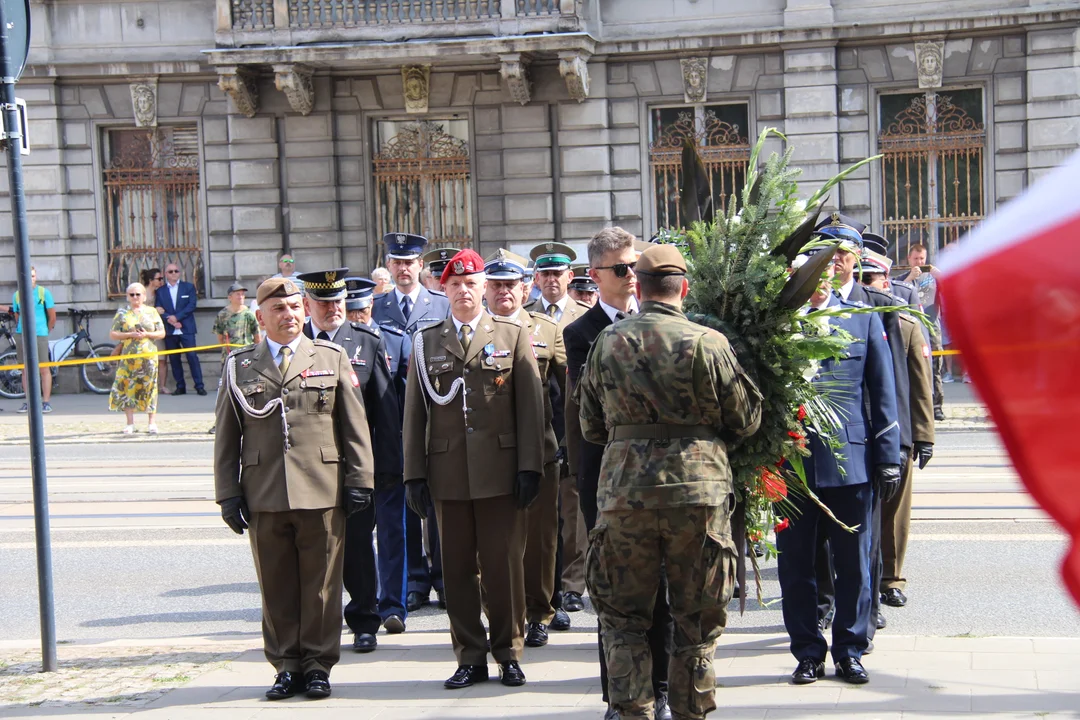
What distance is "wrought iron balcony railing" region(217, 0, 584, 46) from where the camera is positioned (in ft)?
72.0

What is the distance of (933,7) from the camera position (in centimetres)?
2114

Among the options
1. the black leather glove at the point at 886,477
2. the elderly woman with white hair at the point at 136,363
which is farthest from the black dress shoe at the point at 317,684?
the elderly woman with white hair at the point at 136,363

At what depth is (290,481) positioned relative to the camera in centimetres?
638

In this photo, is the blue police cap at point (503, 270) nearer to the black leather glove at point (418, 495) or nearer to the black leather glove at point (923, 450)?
the black leather glove at point (418, 495)

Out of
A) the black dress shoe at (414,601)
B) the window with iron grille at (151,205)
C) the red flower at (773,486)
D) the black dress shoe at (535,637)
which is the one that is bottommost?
the black dress shoe at (414,601)

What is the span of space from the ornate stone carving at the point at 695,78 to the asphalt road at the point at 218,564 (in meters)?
9.78

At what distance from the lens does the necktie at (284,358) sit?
6.53 metres

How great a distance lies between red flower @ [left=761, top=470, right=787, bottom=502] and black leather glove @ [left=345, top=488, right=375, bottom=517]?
191 centimetres

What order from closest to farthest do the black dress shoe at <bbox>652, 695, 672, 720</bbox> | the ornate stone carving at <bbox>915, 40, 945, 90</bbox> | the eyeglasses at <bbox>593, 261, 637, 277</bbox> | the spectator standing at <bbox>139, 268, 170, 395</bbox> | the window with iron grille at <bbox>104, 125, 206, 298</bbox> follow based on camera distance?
the black dress shoe at <bbox>652, 695, 672, 720</bbox>
the eyeglasses at <bbox>593, 261, 637, 277</bbox>
the ornate stone carving at <bbox>915, 40, 945, 90</bbox>
the spectator standing at <bbox>139, 268, 170, 395</bbox>
the window with iron grille at <bbox>104, 125, 206, 298</bbox>

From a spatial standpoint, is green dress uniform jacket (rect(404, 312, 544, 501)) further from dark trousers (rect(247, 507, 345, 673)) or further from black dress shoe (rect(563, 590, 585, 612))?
Result: black dress shoe (rect(563, 590, 585, 612))

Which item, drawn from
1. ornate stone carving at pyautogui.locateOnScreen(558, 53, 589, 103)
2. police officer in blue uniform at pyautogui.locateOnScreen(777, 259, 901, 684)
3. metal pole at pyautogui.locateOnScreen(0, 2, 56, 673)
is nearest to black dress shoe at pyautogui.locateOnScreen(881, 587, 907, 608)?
police officer in blue uniform at pyautogui.locateOnScreen(777, 259, 901, 684)

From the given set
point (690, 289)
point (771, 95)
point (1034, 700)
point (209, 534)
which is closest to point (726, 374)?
point (690, 289)

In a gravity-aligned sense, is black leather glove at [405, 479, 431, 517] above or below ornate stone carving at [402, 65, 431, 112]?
below

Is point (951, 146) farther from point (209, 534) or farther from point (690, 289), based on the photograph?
point (690, 289)
